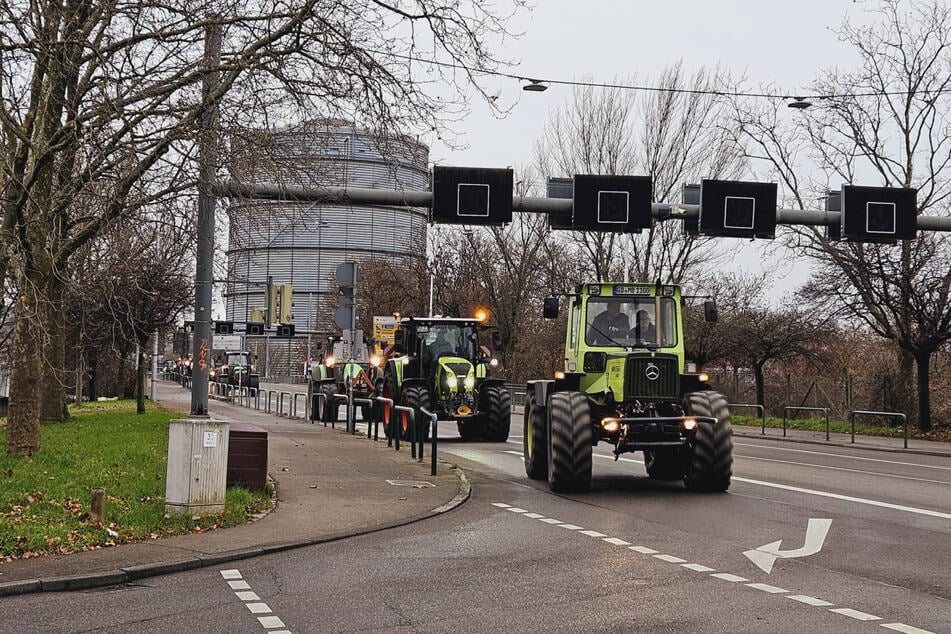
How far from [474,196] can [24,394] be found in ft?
36.7

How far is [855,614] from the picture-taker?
8094 mm

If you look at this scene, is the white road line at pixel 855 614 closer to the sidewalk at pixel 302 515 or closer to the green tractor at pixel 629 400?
the sidewalk at pixel 302 515

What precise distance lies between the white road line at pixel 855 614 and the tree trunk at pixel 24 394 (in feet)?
40.2

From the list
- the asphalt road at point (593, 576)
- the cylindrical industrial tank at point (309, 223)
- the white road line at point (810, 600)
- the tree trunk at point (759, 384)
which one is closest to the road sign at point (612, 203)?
the cylindrical industrial tank at point (309, 223)

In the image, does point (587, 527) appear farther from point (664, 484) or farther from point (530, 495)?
point (664, 484)

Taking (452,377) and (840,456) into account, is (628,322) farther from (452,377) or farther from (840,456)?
(452,377)

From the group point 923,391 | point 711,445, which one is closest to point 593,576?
point 711,445

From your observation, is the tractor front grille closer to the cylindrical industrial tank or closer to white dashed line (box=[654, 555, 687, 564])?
the cylindrical industrial tank

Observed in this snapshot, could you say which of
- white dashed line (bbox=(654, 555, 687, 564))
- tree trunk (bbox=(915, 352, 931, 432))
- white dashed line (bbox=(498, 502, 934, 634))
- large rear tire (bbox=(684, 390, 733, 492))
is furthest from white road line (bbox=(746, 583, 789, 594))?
tree trunk (bbox=(915, 352, 931, 432))

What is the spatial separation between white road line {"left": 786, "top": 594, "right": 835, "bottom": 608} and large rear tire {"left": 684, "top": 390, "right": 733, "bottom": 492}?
263 inches

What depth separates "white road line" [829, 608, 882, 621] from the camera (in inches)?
313

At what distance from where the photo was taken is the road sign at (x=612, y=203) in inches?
1000

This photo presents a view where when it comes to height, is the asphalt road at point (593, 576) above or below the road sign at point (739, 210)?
below

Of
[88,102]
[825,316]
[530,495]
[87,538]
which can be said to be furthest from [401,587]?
[825,316]
